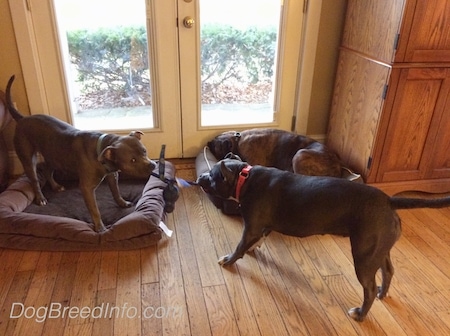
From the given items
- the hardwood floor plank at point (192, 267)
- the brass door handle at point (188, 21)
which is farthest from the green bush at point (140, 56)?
the hardwood floor plank at point (192, 267)

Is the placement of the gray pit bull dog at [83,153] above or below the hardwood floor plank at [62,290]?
above

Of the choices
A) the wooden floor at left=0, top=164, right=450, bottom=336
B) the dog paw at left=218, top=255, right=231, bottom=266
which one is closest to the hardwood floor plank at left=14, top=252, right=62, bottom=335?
the wooden floor at left=0, top=164, right=450, bottom=336

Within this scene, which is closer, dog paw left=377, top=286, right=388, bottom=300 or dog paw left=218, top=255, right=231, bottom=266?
dog paw left=377, top=286, right=388, bottom=300

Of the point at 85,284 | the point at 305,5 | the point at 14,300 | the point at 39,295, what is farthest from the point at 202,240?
the point at 305,5

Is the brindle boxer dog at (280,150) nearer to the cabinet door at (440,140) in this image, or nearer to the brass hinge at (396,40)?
the cabinet door at (440,140)

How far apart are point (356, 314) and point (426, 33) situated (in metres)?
1.61

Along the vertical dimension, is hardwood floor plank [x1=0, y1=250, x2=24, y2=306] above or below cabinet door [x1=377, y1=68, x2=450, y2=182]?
below

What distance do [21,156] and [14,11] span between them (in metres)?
0.91

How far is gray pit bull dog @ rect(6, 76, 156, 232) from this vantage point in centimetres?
196

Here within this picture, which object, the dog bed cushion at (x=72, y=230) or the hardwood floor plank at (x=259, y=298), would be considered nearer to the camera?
the hardwood floor plank at (x=259, y=298)

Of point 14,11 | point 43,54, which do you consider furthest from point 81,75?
point 14,11

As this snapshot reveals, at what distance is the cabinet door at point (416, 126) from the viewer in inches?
92.0

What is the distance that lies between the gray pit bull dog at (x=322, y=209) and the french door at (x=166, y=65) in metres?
1.15

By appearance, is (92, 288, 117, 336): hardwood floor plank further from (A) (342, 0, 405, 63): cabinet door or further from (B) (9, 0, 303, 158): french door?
(A) (342, 0, 405, 63): cabinet door
